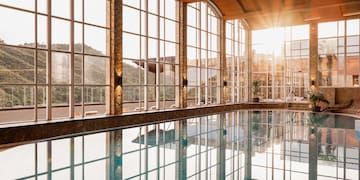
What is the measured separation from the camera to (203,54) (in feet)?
65.8

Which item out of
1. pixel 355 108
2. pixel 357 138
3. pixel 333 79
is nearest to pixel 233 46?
pixel 333 79

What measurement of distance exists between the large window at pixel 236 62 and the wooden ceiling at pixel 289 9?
202cm

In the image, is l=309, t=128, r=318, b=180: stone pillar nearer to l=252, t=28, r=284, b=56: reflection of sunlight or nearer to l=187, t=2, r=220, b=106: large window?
l=187, t=2, r=220, b=106: large window

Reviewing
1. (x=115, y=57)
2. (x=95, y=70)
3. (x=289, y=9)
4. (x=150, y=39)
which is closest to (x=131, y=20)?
(x=150, y=39)

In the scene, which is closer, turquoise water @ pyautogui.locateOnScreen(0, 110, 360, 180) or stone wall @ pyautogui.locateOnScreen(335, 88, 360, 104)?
turquoise water @ pyautogui.locateOnScreen(0, 110, 360, 180)

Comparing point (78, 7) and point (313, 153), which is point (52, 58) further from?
point (313, 153)

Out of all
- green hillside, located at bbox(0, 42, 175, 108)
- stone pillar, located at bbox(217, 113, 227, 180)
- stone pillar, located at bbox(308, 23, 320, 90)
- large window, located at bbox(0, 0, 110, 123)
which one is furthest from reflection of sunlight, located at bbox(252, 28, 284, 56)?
stone pillar, located at bbox(217, 113, 227, 180)

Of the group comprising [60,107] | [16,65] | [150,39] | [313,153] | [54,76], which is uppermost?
[150,39]

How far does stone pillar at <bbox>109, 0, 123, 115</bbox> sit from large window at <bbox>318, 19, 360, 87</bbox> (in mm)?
17284

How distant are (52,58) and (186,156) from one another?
7.04 metres

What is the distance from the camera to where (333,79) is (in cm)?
2298

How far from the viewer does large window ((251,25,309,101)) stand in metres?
24.1

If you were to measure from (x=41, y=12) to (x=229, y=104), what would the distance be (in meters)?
14.9

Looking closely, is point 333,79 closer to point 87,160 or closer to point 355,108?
point 355,108
